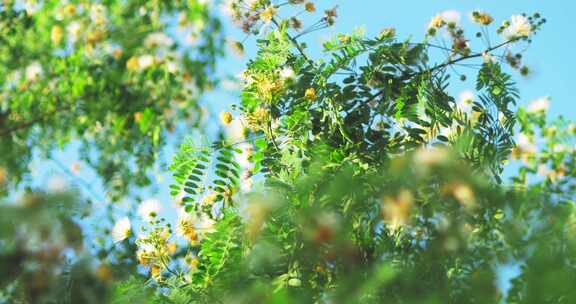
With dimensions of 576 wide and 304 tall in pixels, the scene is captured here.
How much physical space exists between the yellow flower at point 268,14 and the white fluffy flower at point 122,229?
672 millimetres

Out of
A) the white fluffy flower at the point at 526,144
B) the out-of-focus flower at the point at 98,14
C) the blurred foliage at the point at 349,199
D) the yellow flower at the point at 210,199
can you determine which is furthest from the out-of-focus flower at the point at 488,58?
the out-of-focus flower at the point at 98,14

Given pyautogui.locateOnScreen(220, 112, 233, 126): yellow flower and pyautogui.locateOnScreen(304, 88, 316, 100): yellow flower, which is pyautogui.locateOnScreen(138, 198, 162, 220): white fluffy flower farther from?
pyautogui.locateOnScreen(304, 88, 316, 100): yellow flower

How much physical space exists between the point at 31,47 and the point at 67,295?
1174 millimetres

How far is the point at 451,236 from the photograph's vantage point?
1.00 m

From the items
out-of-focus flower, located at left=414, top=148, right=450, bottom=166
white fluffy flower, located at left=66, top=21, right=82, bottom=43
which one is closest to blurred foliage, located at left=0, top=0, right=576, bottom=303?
out-of-focus flower, located at left=414, top=148, right=450, bottom=166

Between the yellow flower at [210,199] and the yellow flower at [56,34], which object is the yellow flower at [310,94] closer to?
the yellow flower at [210,199]

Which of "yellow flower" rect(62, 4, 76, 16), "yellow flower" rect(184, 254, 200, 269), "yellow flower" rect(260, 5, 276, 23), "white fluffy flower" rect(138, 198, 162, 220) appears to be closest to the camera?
"yellow flower" rect(184, 254, 200, 269)

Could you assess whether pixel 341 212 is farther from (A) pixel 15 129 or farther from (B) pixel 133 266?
(A) pixel 15 129

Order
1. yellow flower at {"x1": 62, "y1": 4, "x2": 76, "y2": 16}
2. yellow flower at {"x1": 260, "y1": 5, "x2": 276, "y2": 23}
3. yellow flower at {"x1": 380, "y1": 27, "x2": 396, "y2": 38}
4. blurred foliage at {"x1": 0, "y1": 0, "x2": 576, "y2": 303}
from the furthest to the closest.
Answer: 1. yellow flower at {"x1": 62, "y1": 4, "x2": 76, "y2": 16}
2. yellow flower at {"x1": 260, "y1": 5, "x2": 276, "y2": 23}
3. yellow flower at {"x1": 380, "y1": 27, "x2": 396, "y2": 38}
4. blurred foliage at {"x1": 0, "y1": 0, "x2": 576, "y2": 303}

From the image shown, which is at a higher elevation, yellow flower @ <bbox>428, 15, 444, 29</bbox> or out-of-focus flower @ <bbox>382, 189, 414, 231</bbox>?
yellow flower @ <bbox>428, 15, 444, 29</bbox>

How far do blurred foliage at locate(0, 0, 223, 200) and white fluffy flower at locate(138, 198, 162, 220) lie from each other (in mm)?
97

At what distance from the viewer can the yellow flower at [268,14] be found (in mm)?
2086

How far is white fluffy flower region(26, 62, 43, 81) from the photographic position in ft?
7.57

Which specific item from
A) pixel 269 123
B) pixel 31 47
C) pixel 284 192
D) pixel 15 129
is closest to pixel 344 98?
pixel 269 123
